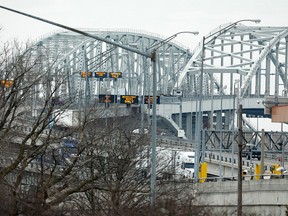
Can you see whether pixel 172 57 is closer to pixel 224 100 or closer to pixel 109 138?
pixel 224 100

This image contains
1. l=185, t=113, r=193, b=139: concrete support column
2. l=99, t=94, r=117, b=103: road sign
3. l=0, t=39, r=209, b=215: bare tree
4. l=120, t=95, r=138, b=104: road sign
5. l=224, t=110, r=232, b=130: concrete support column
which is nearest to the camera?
l=0, t=39, r=209, b=215: bare tree

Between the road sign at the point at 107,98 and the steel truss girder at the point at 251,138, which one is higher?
the road sign at the point at 107,98

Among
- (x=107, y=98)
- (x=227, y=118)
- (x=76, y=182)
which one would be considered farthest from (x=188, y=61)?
(x=76, y=182)

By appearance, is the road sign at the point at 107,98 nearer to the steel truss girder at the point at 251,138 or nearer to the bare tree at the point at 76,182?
the steel truss girder at the point at 251,138

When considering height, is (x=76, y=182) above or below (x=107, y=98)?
below

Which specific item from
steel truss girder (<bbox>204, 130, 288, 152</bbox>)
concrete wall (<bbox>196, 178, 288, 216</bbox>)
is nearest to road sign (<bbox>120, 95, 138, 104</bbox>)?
steel truss girder (<bbox>204, 130, 288, 152</bbox>)

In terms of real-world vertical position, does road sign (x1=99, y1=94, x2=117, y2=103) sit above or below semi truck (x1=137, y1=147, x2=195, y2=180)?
above

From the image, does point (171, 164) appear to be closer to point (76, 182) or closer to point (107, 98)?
point (76, 182)

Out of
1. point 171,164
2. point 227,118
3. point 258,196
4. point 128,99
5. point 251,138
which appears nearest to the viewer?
point 258,196

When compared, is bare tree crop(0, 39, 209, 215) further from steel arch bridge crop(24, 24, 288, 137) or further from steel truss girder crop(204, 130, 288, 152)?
steel arch bridge crop(24, 24, 288, 137)

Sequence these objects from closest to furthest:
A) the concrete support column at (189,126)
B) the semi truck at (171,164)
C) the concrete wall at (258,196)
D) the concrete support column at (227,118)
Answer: the semi truck at (171,164) → the concrete wall at (258,196) → the concrete support column at (189,126) → the concrete support column at (227,118)

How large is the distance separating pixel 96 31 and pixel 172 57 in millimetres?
24301

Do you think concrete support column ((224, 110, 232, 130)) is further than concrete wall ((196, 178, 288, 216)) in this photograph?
Yes

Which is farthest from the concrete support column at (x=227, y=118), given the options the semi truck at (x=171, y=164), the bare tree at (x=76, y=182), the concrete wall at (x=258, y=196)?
the bare tree at (x=76, y=182)
